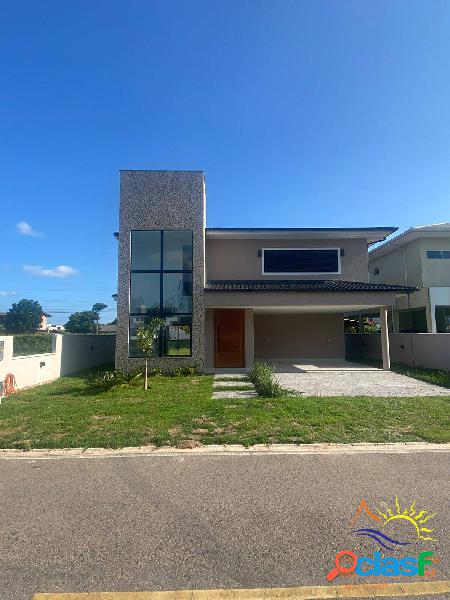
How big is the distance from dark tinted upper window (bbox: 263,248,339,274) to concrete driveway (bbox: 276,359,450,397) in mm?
4810

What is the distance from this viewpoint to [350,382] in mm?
11883

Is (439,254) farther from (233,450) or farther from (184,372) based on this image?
(233,450)

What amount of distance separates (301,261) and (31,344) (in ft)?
41.2

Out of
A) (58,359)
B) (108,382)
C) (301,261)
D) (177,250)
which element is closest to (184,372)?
(108,382)

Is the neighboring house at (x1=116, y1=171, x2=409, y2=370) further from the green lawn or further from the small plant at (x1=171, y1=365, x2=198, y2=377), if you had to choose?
the green lawn

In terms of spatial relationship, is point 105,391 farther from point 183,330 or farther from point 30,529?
point 30,529

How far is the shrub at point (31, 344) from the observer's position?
11.5m

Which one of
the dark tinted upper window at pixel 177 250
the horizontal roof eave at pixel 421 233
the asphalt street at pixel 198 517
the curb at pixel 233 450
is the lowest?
the asphalt street at pixel 198 517

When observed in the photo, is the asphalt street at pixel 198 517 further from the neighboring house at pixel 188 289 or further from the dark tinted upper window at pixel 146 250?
the dark tinted upper window at pixel 146 250

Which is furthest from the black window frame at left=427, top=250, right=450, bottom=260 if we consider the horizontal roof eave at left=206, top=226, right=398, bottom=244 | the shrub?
the shrub

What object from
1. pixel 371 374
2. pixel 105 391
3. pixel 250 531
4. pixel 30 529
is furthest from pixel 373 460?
pixel 371 374

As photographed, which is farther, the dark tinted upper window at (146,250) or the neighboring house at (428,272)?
the neighboring house at (428,272)

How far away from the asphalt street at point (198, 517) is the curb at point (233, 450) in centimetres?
17

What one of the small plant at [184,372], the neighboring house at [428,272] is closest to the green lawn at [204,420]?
the small plant at [184,372]
